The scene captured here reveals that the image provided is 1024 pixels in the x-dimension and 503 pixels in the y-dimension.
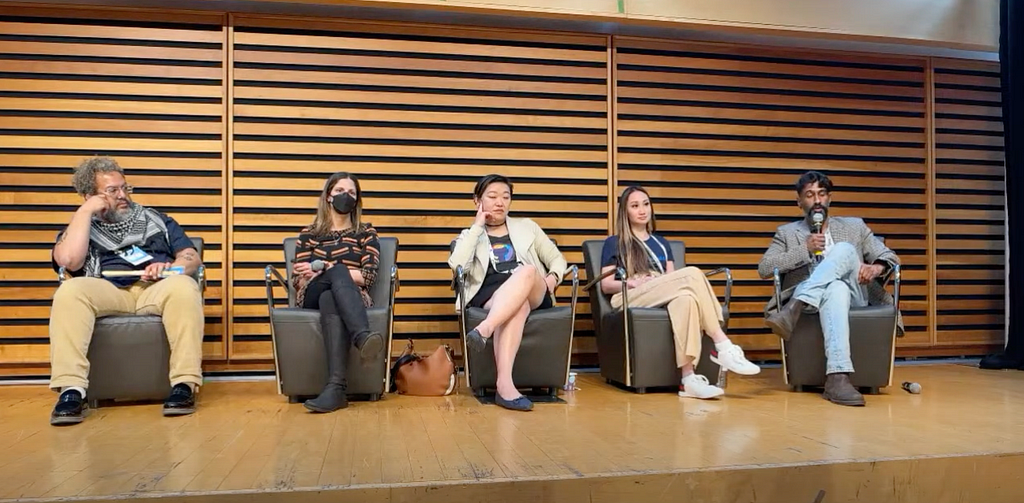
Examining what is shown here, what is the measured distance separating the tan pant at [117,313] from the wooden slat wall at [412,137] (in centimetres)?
103

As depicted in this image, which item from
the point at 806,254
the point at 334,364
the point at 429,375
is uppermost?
the point at 806,254

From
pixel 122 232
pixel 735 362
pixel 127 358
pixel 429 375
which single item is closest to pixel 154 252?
pixel 122 232

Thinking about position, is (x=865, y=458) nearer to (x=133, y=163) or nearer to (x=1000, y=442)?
(x=1000, y=442)

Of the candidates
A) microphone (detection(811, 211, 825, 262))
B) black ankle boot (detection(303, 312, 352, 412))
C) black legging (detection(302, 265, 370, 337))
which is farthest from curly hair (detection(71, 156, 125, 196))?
microphone (detection(811, 211, 825, 262))

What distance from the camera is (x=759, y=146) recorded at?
511 cm

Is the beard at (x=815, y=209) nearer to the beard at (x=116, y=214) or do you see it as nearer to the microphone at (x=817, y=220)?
the microphone at (x=817, y=220)

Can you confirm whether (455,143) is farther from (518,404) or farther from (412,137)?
(518,404)

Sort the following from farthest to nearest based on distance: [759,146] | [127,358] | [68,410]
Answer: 1. [759,146]
2. [127,358]
3. [68,410]

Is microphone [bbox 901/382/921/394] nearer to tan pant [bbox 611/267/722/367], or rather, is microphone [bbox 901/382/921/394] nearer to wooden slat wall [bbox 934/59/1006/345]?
tan pant [bbox 611/267/722/367]

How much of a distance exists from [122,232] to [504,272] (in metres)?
1.90

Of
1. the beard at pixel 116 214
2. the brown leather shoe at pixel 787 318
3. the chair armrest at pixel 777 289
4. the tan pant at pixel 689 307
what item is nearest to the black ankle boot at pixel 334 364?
the beard at pixel 116 214

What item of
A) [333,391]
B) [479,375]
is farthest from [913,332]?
[333,391]

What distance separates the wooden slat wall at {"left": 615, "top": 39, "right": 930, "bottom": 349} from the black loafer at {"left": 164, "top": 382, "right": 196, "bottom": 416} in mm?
2898

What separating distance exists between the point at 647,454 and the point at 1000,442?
4.13 feet
